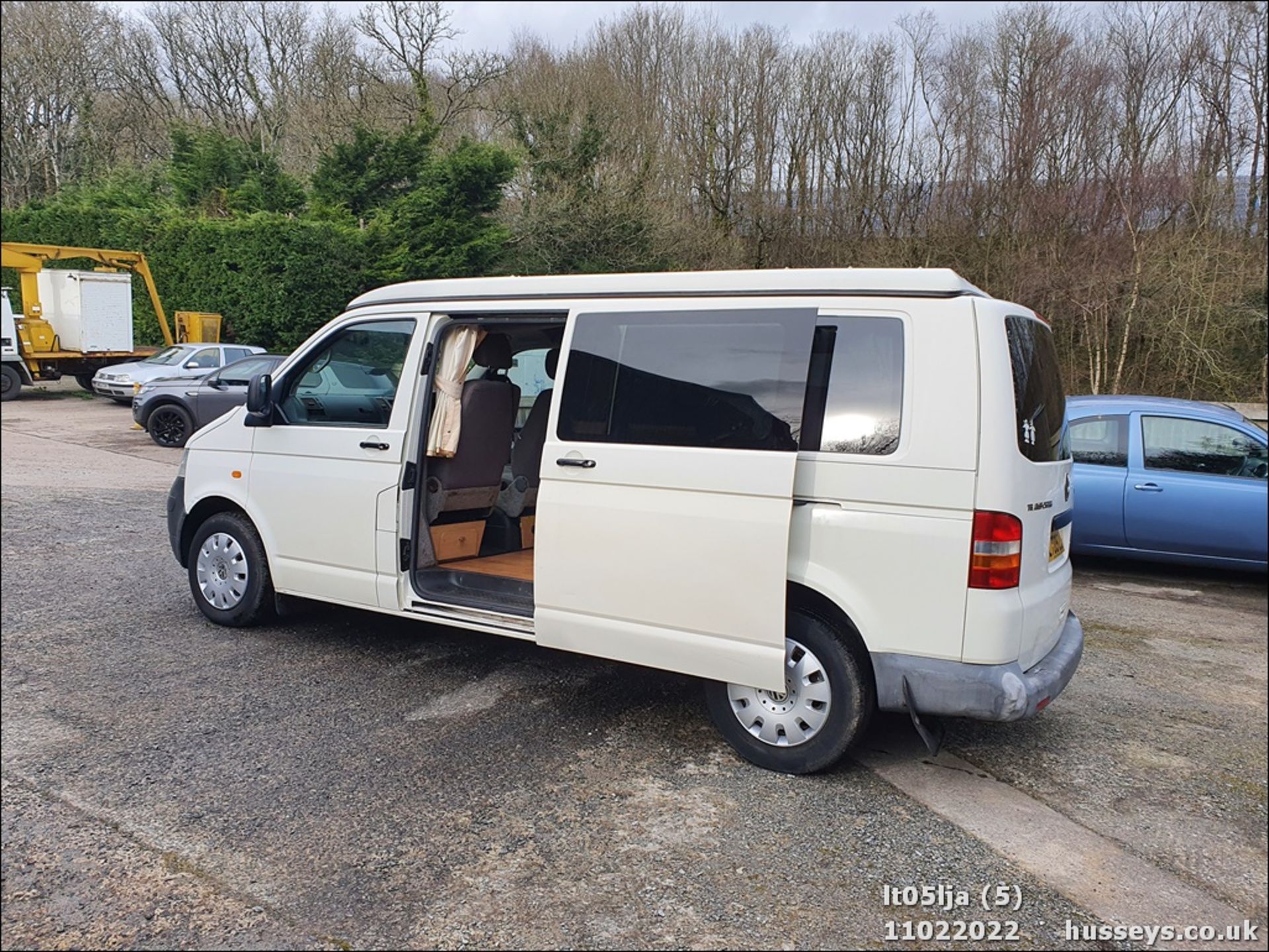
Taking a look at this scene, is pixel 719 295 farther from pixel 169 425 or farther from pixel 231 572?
pixel 169 425

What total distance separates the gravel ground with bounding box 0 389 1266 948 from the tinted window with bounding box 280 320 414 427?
136 centimetres

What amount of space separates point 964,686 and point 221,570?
4320 millimetres

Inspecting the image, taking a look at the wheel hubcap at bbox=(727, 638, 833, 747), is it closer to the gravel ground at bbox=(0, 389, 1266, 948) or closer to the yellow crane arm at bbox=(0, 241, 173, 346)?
the gravel ground at bbox=(0, 389, 1266, 948)

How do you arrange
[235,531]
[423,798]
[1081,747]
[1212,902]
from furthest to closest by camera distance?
[235,531]
[1081,747]
[423,798]
[1212,902]

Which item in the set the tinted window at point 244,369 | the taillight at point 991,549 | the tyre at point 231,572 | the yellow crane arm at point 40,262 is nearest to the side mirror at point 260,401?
the tyre at point 231,572

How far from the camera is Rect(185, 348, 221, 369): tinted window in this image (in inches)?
719

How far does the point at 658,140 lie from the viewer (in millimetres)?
19125

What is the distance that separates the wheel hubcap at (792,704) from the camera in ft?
12.6

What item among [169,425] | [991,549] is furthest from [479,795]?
[169,425]

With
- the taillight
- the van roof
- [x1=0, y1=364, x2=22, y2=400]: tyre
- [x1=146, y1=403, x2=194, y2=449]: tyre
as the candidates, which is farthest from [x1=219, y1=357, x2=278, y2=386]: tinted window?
the taillight

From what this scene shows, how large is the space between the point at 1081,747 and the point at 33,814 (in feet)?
14.0

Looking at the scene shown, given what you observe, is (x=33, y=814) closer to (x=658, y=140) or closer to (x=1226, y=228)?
(x=658, y=140)

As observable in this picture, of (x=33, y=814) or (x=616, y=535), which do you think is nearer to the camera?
(x=33, y=814)

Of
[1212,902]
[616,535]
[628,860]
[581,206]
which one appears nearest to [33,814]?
[628,860]
